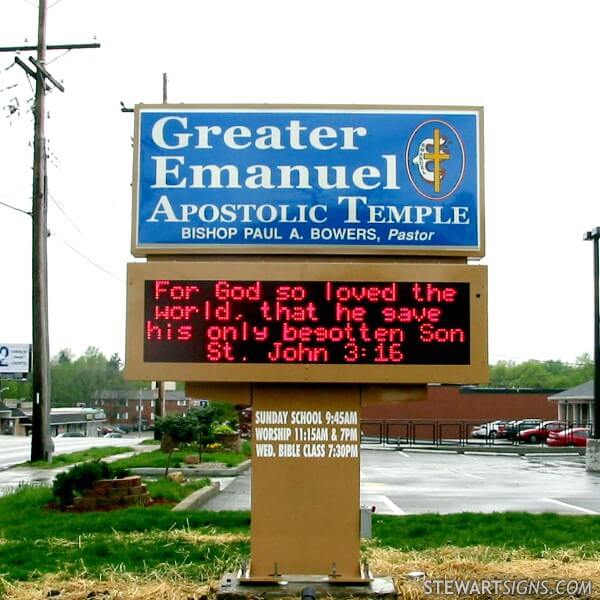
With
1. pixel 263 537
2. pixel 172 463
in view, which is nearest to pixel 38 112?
pixel 172 463

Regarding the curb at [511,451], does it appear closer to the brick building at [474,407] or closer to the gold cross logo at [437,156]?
the brick building at [474,407]

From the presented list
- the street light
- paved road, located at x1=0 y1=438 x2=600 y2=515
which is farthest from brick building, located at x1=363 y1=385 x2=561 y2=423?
the street light

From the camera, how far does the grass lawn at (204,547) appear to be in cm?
824

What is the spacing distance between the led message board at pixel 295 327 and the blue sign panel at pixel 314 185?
0.57 meters

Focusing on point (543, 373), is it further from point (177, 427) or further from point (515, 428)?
point (177, 427)

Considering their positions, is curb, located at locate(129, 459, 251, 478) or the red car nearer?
curb, located at locate(129, 459, 251, 478)

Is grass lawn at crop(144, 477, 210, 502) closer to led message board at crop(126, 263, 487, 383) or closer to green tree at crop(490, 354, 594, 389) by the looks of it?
led message board at crop(126, 263, 487, 383)

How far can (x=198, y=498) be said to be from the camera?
14.7 metres

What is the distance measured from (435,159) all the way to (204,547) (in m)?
4.55

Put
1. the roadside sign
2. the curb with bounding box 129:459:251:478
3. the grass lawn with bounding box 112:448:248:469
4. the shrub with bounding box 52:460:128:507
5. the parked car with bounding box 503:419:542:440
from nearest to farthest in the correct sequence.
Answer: the shrub with bounding box 52:460:128:507
the curb with bounding box 129:459:251:478
the grass lawn with bounding box 112:448:248:469
the parked car with bounding box 503:419:542:440
the roadside sign

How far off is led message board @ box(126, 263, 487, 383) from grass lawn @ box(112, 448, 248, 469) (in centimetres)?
1415

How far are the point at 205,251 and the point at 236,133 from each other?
1076mm

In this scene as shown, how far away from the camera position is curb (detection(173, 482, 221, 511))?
13.5 metres

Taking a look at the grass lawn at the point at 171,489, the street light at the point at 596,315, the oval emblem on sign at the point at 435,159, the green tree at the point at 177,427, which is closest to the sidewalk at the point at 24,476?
the green tree at the point at 177,427
